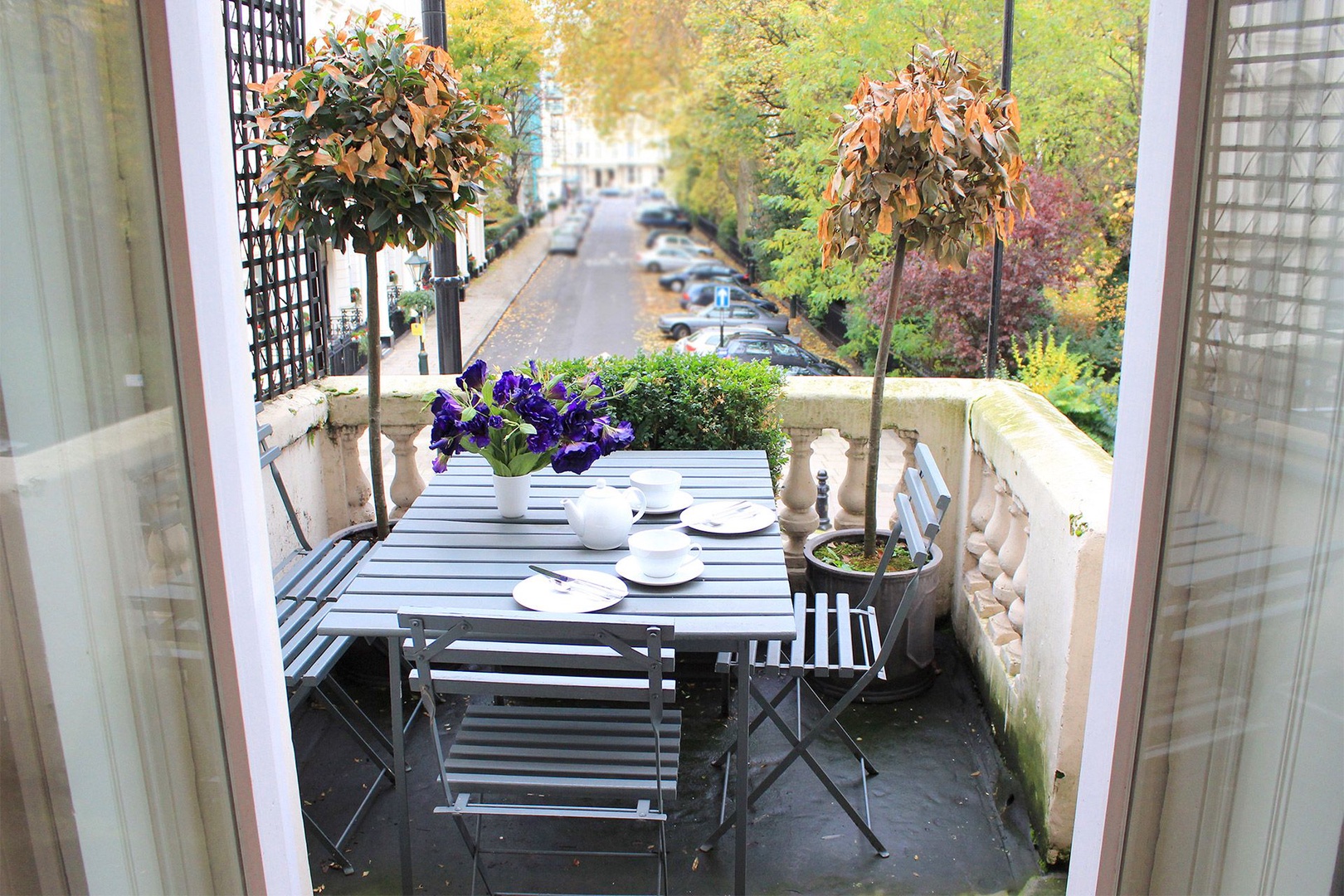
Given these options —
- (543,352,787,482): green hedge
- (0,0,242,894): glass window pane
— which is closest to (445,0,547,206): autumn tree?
(543,352,787,482): green hedge

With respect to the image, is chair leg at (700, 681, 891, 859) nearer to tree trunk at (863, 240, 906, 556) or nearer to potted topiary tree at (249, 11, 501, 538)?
tree trunk at (863, 240, 906, 556)

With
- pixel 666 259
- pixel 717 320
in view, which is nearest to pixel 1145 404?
pixel 717 320

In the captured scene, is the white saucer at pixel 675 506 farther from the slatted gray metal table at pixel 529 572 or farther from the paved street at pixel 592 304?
the paved street at pixel 592 304

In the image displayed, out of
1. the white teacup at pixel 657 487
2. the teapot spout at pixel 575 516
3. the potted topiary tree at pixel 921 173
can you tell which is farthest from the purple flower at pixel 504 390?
the potted topiary tree at pixel 921 173

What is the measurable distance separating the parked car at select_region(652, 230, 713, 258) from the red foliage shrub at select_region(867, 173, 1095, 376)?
2.08 meters

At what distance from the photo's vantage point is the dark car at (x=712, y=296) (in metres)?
8.35

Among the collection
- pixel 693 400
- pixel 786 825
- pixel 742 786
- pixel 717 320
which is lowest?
pixel 786 825

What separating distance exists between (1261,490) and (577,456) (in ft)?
6.65

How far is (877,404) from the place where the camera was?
3854mm

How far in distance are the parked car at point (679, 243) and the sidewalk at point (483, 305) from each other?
9.52ft

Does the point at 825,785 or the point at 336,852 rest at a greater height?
the point at 825,785

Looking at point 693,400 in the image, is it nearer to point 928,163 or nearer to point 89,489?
point 928,163

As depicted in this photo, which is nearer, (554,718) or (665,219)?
(554,718)

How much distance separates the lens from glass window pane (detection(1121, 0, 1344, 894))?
4.50 ft
